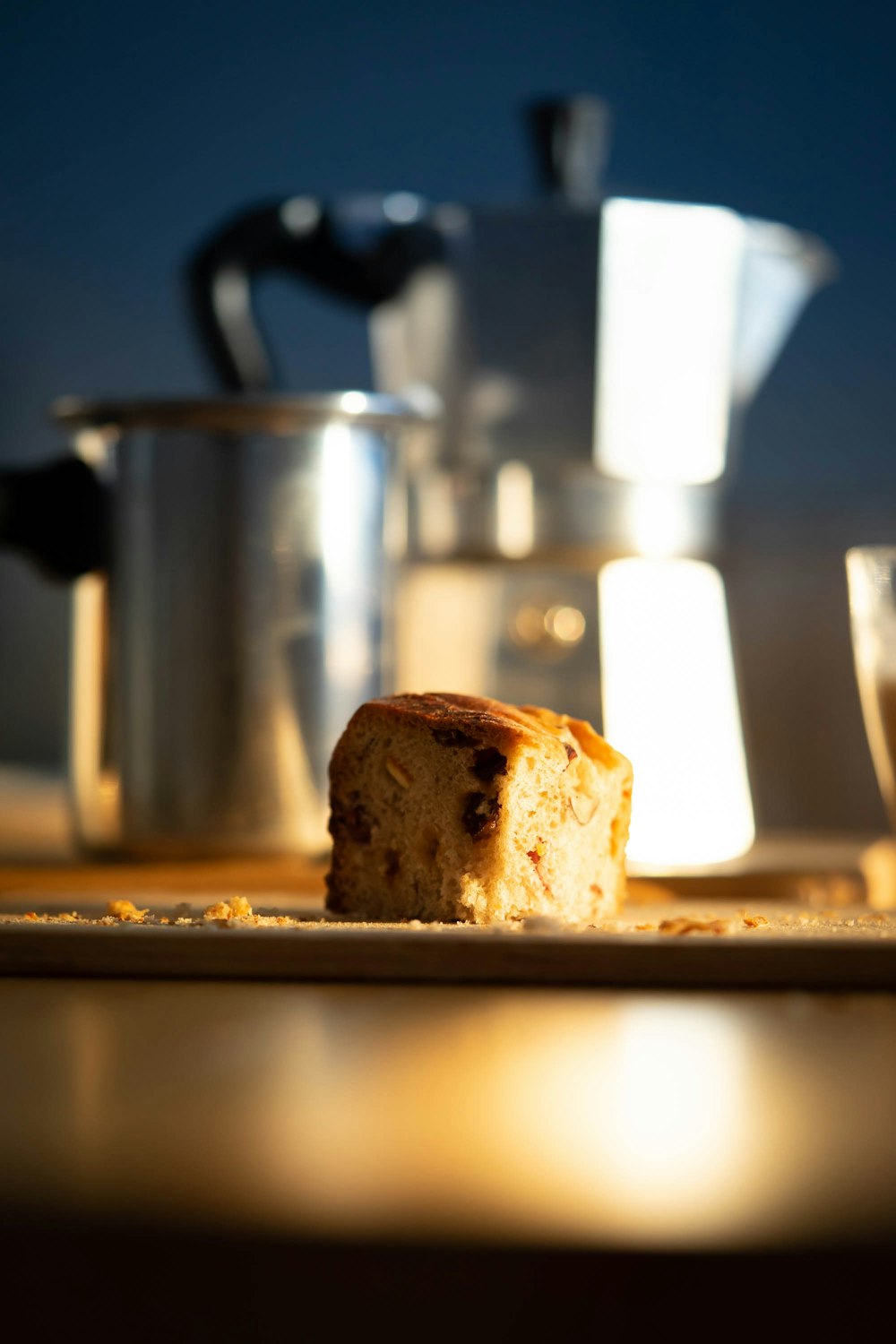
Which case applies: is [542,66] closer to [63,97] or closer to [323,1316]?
[63,97]

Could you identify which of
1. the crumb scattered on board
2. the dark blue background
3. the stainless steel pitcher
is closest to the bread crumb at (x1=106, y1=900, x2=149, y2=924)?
the crumb scattered on board

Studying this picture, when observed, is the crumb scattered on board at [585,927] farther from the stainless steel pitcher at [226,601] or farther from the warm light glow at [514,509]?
the warm light glow at [514,509]

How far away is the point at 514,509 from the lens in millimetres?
1305

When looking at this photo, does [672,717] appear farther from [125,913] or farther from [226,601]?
[125,913]

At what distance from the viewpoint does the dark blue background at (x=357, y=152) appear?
1.91 metres

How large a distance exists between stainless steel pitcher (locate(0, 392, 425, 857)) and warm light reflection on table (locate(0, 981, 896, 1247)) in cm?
56

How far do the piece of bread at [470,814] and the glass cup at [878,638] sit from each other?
0.88 feet

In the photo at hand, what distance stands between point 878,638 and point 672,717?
0.27 metres

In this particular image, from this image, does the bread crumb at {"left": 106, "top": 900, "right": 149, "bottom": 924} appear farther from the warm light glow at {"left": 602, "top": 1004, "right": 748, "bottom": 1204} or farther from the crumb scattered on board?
the warm light glow at {"left": 602, "top": 1004, "right": 748, "bottom": 1204}

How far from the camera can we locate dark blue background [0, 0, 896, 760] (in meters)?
1.91

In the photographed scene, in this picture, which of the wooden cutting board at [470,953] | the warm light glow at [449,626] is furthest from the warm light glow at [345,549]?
the wooden cutting board at [470,953]

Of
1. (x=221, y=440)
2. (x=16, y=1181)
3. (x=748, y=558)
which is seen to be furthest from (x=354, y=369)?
(x=16, y=1181)

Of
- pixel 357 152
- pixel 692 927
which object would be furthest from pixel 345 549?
pixel 357 152

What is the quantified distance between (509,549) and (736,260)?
1.00ft
